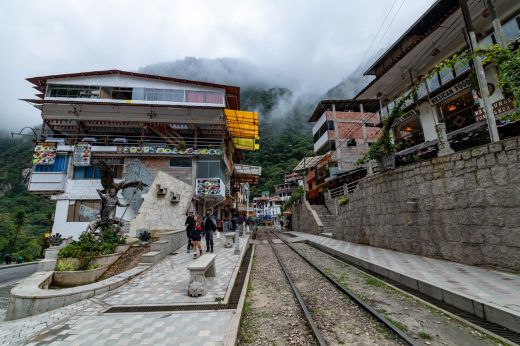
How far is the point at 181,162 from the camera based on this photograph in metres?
21.8

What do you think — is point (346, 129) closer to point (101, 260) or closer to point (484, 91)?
point (484, 91)

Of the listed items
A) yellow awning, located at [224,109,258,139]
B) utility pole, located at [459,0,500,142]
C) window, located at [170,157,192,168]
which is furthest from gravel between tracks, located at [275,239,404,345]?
yellow awning, located at [224,109,258,139]

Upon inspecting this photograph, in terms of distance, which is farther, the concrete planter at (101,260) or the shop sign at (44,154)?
the shop sign at (44,154)

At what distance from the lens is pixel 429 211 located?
782 cm

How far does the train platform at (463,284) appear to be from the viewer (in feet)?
11.8

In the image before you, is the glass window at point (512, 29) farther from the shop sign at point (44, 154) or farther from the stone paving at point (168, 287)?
the shop sign at point (44, 154)

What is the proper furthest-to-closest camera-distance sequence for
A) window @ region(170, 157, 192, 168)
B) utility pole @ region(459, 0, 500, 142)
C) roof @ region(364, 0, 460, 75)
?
window @ region(170, 157, 192, 168) < roof @ region(364, 0, 460, 75) < utility pole @ region(459, 0, 500, 142)

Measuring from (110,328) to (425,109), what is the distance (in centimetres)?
2047

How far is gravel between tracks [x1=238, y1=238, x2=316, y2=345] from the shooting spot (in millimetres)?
3539

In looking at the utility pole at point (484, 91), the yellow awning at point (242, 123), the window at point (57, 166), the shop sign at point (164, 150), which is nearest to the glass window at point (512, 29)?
the utility pole at point (484, 91)

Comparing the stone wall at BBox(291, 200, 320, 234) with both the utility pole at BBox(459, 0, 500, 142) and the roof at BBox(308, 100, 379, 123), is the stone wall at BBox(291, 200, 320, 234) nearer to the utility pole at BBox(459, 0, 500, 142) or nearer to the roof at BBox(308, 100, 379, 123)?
the roof at BBox(308, 100, 379, 123)

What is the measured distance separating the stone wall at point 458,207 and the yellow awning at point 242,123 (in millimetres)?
15135

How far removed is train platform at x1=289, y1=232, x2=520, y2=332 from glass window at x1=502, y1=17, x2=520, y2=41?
11512 millimetres

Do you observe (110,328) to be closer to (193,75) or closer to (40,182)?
(40,182)
